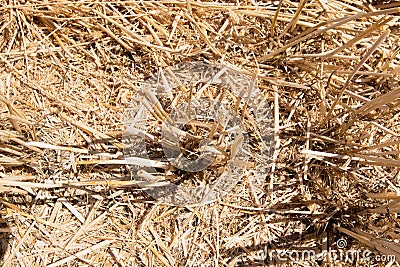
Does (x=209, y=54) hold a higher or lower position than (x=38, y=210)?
higher

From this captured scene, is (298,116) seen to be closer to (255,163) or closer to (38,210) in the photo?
(255,163)

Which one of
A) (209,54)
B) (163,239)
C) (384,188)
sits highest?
(209,54)

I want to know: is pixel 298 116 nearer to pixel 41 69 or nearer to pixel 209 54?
pixel 209 54

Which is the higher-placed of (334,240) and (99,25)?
(99,25)

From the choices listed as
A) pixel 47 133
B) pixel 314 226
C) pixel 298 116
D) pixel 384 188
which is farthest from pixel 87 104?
pixel 384 188

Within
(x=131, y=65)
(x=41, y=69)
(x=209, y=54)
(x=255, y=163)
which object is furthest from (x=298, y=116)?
(x=41, y=69)

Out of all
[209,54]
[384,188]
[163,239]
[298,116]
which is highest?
[209,54]
